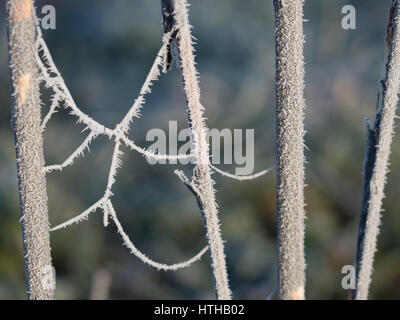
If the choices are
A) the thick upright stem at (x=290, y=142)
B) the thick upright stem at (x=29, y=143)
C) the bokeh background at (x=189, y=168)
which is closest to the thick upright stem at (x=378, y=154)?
the thick upright stem at (x=290, y=142)

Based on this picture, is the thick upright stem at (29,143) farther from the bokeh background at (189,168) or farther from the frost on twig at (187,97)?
the bokeh background at (189,168)

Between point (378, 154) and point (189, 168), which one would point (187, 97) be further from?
point (189, 168)

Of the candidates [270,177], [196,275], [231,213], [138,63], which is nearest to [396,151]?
[270,177]

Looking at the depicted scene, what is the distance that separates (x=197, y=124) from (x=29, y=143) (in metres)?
0.16

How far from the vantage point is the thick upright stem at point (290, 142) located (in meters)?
0.48

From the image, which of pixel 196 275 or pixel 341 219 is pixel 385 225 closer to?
pixel 341 219

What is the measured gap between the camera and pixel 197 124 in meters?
0.49

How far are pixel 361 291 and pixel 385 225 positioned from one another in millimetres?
1007

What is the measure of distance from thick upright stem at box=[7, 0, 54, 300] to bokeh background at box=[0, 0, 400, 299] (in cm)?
72

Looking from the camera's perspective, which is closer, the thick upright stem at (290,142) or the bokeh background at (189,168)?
the thick upright stem at (290,142)

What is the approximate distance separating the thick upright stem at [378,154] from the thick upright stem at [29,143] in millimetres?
360

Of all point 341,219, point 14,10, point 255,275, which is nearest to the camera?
point 14,10
